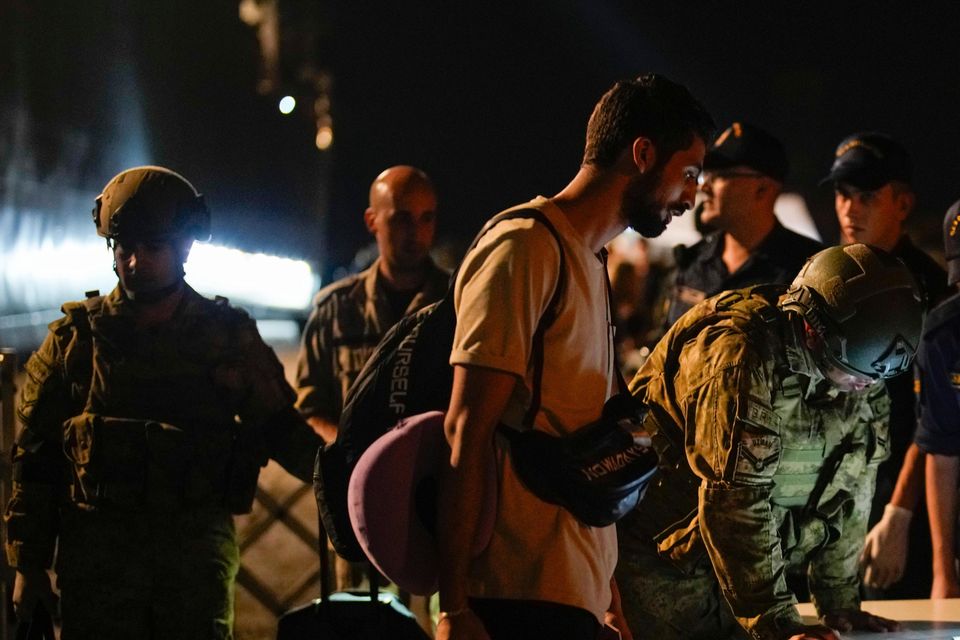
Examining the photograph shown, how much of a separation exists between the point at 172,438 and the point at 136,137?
21.6ft

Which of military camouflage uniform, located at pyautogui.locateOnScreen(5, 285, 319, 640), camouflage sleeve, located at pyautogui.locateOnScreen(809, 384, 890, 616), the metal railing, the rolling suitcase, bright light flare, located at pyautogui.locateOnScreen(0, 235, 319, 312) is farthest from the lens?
bright light flare, located at pyautogui.locateOnScreen(0, 235, 319, 312)

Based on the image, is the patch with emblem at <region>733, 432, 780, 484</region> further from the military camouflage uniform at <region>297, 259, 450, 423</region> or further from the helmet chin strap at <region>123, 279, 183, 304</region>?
the military camouflage uniform at <region>297, 259, 450, 423</region>

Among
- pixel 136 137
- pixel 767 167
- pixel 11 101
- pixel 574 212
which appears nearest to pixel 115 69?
pixel 136 137

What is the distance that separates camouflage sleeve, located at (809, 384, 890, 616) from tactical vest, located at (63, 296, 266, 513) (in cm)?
169

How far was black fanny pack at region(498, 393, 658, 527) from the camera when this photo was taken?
2.33 meters

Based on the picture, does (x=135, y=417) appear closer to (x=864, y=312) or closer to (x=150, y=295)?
(x=150, y=295)

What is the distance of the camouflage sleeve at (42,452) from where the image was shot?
3650mm

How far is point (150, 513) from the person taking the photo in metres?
3.65

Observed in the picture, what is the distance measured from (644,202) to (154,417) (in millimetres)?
1851

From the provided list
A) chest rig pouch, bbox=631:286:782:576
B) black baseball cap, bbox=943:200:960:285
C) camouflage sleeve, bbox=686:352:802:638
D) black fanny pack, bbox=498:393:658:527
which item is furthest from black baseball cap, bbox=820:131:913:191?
black fanny pack, bbox=498:393:658:527

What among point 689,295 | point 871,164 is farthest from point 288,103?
point 871,164

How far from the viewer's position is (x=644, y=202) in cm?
245

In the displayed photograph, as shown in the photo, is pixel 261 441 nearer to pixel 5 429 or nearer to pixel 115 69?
pixel 5 429

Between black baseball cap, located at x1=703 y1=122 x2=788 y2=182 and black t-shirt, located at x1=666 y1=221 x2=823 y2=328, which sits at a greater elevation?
black baseball cap, located at x1=703 y1=122 x2=788 y2=182
